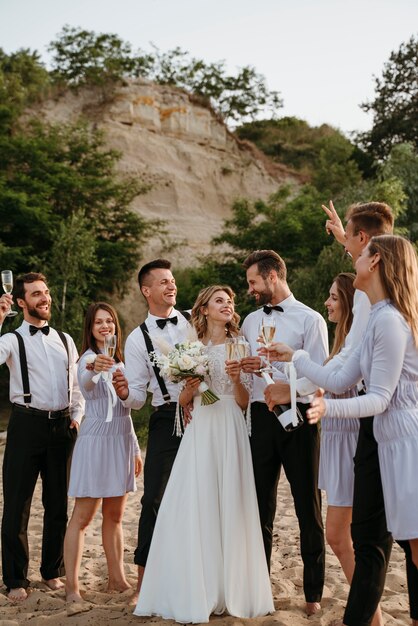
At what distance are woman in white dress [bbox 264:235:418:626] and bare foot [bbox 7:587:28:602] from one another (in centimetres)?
348

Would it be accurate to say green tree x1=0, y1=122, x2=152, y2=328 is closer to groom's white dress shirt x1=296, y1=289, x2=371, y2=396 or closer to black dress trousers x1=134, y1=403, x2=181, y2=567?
black dress trousers x1=134, y1=403, x2=181, y2=567

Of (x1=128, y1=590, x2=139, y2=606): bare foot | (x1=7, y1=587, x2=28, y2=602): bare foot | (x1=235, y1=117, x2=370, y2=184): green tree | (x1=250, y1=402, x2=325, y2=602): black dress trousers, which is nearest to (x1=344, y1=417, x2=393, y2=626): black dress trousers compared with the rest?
(x1=250, y1=402, x2=325, y2=602): black dress trousers

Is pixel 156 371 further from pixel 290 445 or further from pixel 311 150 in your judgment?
pixel 311 150

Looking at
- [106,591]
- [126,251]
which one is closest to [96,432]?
[106,591]

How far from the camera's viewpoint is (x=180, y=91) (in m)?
33.8

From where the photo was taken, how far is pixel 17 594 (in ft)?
19.7

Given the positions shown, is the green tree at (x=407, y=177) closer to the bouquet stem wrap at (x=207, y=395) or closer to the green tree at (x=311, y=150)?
the green tree at (x=311, y=150)

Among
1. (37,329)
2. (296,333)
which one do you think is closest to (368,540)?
(296,333)

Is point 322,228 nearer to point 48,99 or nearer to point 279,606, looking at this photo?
point 48,99


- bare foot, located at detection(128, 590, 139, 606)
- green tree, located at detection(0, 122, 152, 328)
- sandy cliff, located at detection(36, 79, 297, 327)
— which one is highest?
sandy cliff, located at detection(36, 79, 297, 327)

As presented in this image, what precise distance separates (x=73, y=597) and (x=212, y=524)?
5.07 ft

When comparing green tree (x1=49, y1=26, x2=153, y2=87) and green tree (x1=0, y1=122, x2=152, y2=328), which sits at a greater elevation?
green tree (x1=49, y1=26, x2=153, y2=87)

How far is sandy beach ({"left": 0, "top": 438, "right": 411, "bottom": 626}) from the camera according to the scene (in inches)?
202

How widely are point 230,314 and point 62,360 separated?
1.87 meters
